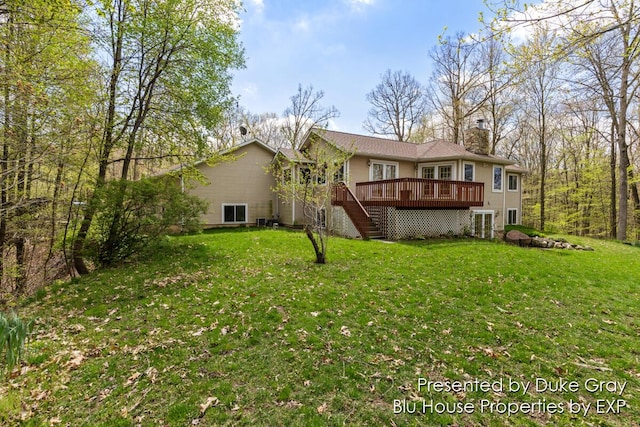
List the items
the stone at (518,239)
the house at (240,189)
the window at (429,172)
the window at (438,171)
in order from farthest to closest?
the window at (429,172)
the house at (240,189)
the window at (438,171)
the stone at (518,239)

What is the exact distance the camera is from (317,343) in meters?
3.96

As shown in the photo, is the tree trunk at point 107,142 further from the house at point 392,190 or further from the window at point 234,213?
the window at point 234,213

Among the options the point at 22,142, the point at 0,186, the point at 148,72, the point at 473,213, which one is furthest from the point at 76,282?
the point at 473,213

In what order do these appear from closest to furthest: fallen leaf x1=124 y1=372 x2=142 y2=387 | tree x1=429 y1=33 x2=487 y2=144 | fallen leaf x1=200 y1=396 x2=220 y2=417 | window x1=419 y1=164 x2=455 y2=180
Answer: fallen leaf x1=200 y1=396 x2=220 y2=417
fallen leaf x1=124 y1=372 x2=142 y2=387
window x1=419 y1=164 x2=455 y2=180
tree x1=429 y1=33 x2=487 y2=144

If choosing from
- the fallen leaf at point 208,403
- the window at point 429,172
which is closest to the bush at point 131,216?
the fallen leaf at point 208,403

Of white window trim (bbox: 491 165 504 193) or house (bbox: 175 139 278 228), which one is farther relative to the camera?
white window trim (bbox: 491 165 504 193)

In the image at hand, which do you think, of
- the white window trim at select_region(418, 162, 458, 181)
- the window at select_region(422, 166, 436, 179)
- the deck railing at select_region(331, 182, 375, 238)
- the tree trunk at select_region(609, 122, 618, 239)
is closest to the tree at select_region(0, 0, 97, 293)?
the deck railing at select_region(331, 182, 375, 238)

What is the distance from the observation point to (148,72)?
9203 mm

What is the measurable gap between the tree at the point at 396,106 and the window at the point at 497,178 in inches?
457

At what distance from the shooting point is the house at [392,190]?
1223 centimetres

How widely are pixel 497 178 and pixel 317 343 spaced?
17.0 meters

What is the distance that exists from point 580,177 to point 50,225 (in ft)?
97.5

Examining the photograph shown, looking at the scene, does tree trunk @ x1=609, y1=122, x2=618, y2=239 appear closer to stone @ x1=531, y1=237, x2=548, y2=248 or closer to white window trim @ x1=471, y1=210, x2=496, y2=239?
white window trim @ x1=471, y1=210, x2=496, y2=239

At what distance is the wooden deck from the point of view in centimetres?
1177
